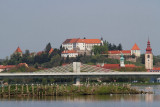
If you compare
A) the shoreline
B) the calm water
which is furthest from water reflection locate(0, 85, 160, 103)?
the shoreline

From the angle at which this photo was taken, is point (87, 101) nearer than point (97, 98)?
Yes

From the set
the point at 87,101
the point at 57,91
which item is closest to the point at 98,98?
the point at 87,101

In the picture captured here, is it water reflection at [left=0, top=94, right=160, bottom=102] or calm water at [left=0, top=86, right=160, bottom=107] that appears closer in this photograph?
calm water at [left=0, top=86, right=160, bottom=107]

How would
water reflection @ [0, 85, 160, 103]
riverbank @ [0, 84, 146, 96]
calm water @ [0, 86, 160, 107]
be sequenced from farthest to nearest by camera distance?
riverbank @ [0, 84, 146, 96]
water reflection @ [0, 85, 160, 103]
calm water @ [0, 86, 160, 107]

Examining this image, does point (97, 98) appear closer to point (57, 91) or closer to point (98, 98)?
point (98, 98)

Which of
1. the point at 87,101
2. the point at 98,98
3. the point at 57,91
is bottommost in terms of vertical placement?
the point at 87,101

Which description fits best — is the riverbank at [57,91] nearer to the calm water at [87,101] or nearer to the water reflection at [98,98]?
the water reflection at [98,98]

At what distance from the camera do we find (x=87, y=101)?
8350 cm

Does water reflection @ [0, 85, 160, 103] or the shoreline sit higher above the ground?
the shoreline

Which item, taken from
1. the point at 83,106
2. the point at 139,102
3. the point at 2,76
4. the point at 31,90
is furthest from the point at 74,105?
the point at 2,76

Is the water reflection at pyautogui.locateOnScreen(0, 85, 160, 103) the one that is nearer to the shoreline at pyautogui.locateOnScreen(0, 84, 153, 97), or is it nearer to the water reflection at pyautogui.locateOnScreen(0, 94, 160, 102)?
the water reflection at pyautogui.locateOnScreen(0, 94, 160, 102)

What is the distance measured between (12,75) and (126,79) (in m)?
32.1

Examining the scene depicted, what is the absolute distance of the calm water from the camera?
79.4 m

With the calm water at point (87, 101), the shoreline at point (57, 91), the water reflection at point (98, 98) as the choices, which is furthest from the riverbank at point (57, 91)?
the calm water at point (87, 101)
